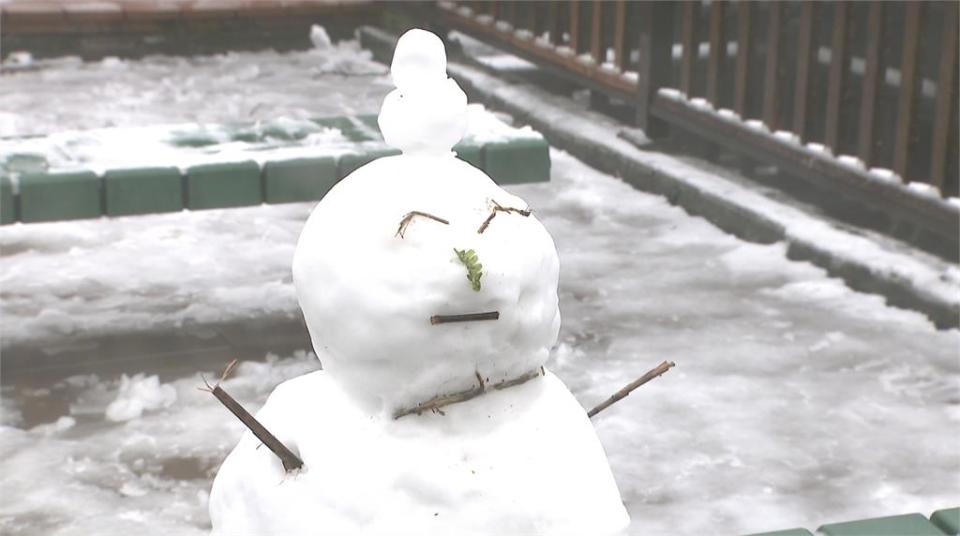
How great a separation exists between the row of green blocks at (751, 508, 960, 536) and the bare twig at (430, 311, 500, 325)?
1.93 ft

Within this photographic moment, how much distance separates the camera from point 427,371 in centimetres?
192

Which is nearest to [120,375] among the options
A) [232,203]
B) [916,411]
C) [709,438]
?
[232,203]

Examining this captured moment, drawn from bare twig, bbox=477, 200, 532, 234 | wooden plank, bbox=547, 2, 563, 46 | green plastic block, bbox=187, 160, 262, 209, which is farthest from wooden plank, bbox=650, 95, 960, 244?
bare twig, bbox=477, 200, 532, 234

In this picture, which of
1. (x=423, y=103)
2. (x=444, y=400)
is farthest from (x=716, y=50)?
(x=444, y=400)

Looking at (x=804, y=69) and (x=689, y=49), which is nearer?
(x=804, y=69)

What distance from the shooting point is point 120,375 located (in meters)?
4.14

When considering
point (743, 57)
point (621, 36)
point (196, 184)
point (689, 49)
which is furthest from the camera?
point (621, 36)

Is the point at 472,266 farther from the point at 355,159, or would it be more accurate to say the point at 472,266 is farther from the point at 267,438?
the point at 355,159

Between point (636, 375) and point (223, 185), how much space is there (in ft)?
4.49

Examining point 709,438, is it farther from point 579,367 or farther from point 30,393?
point 30,393

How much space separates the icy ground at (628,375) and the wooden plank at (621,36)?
0.69 metres

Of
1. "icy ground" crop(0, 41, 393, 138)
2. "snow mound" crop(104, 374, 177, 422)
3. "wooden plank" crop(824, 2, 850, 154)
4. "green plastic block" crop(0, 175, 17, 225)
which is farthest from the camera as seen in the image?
"icy ground" crop(0, 41, 393, 138)

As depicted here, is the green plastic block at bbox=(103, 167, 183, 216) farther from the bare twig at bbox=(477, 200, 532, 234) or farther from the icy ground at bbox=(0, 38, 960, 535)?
the bare twig at bbox=(477, 200, 532, 234)

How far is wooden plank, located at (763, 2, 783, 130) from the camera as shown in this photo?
18.8 feet
